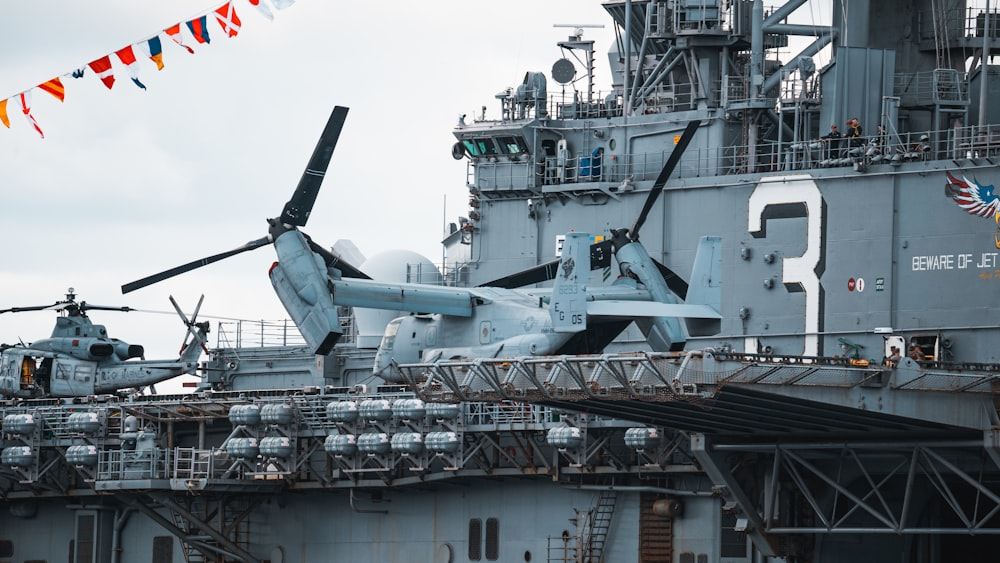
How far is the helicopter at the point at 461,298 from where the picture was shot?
4562 cm

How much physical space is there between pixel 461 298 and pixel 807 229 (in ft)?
34.8

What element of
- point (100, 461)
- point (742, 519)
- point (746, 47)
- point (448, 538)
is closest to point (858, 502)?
point (742, 519)

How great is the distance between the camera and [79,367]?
198 feet

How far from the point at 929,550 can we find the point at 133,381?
29.9 metres

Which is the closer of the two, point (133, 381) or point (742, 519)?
point (742, 519)

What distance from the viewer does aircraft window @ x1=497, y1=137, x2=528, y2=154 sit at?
5147 cm

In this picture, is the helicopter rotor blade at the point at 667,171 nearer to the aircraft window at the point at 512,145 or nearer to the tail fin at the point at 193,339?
the aircraft window at the point at 512,145

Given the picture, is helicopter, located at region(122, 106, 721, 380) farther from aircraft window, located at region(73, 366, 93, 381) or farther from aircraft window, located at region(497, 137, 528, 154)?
aircraft window, located at region(73, 366, 93, 381)

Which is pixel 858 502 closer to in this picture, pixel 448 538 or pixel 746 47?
pixel 448 538

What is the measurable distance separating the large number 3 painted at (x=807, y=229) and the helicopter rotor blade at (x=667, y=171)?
2.91 meters

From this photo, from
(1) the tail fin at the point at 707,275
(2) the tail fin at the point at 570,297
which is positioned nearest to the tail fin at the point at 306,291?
(2) the tail fin at the point at 570,297

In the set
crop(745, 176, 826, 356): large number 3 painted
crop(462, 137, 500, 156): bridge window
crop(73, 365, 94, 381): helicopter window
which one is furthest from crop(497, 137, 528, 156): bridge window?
crop(73, 365, 94, 381): helicopter window

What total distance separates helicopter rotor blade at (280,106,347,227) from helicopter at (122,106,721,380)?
0.10 ft

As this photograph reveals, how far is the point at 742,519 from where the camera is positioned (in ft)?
129
